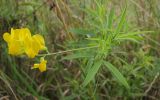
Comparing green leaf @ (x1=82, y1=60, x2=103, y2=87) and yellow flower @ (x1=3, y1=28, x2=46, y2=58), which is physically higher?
yellow flower @ (x1=3, y1=28, x2=46, y2=58)

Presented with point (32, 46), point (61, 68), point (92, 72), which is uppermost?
point (32, 46)

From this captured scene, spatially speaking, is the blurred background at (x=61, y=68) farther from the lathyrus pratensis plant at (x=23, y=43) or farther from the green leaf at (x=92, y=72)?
the lathyrus pratensis plant at (x=23, y=43)

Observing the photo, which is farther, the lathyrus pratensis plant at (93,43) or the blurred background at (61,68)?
the blurred background at (61,68)

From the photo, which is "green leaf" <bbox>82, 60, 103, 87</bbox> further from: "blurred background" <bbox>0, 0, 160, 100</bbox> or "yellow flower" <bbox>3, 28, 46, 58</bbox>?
"blurred background" <bbox>0, 0, 160, 100</bbox>

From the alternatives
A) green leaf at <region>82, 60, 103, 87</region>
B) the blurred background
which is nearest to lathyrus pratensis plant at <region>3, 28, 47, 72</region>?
green leaf at <region>82, 60, 103, 87</region>

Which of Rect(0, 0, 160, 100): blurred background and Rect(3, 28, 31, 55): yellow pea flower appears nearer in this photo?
Rect(3, 28, 31, 55): yellow pea flower

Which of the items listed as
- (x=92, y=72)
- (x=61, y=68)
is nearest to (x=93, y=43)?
(x=92, y=72)

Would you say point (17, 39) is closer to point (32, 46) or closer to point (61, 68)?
point (32, 46)

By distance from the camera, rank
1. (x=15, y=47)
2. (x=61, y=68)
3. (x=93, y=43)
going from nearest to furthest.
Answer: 1. (x=15, y=47)
2. (x=93, y=43)
3. (x=61, y=68)

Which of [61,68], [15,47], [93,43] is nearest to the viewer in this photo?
[15,47]

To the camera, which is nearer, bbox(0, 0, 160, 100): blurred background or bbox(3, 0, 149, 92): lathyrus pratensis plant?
bbox(3, 0, 149, 92): lathyrus pratensis plant

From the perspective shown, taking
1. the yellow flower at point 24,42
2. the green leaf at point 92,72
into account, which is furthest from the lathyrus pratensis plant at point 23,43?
the green leaf at point 92,72

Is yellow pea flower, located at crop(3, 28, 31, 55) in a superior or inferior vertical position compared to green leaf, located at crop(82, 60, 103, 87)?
superior

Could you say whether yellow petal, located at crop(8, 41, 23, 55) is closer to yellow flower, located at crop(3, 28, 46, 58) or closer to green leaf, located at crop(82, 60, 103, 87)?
yellow flower, located at crop(3, 28, 46, 58)
